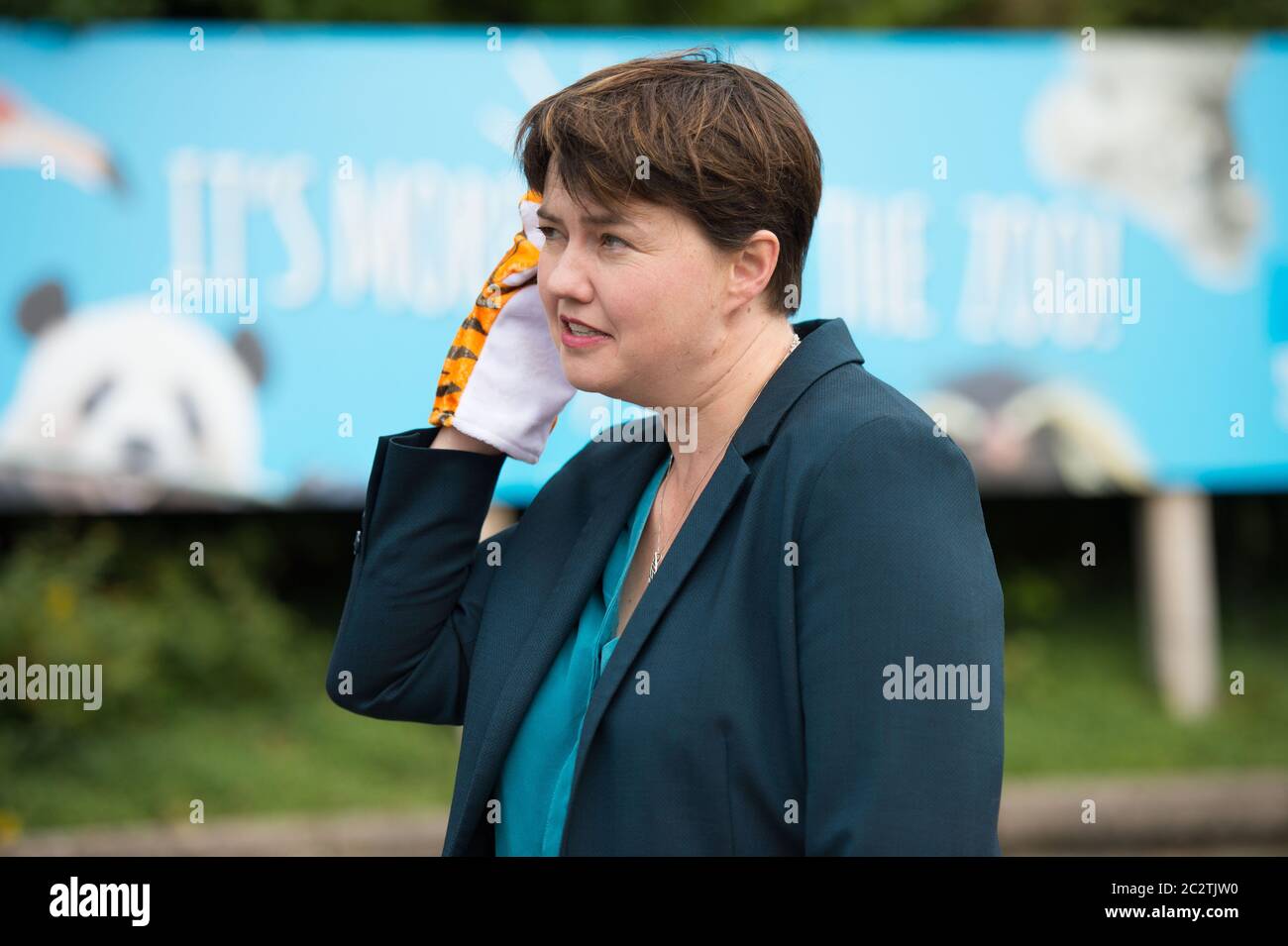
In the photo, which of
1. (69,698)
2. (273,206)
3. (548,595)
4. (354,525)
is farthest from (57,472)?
(548,595)

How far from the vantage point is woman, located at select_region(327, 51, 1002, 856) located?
1641 mm

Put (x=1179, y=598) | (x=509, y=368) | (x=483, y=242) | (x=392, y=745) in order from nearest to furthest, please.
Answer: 1. (x=509, y=368)
2. (x=483, y=242)
3. (x=392, y=745)
4. (x=1179, y=598)

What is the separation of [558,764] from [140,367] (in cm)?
425

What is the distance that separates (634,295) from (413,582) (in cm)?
59

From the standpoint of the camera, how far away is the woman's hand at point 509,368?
216cm

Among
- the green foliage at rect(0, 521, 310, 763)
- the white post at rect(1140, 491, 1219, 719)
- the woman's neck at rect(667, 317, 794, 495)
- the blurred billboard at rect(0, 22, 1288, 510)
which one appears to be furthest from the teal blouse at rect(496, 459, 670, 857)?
the white post at rect(1140, 491, 1219, 719)

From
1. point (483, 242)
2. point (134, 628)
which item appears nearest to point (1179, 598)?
point (483, 242)

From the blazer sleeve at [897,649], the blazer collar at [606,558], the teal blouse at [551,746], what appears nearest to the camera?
the blazer sleeve at [897,649]

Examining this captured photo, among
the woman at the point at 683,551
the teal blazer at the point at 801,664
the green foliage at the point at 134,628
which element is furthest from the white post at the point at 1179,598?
the teal blazer at the point at 801,664

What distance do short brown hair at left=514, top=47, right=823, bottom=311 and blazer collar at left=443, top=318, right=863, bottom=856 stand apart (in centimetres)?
17

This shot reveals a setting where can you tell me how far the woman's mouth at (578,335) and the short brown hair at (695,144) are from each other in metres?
0.18

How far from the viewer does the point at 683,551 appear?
184 centimetres

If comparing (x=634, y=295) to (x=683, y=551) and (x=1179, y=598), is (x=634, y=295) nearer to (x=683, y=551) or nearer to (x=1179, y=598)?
(x=683, y=551)

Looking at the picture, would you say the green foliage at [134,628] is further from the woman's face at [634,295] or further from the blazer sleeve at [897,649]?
the blazer sleeve at [897,649]
